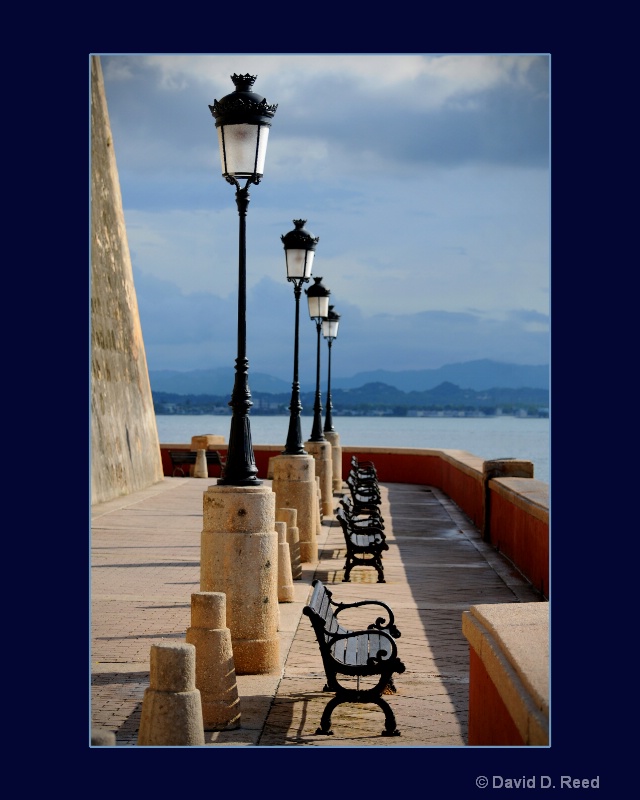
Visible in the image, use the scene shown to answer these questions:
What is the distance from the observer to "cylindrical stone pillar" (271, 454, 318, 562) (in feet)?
50.0

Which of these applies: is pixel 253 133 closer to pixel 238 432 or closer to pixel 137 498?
pixel 238 432

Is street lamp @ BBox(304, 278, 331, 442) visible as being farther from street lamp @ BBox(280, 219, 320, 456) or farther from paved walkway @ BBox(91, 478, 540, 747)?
street lamp @ BBox(280, 219, 320, 456)

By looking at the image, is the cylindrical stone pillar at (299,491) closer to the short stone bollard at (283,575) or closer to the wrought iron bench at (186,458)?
the short stone bollard at (283,575)

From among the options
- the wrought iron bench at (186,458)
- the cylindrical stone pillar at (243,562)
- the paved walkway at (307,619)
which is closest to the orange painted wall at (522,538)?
the paved walkway at (307,619)

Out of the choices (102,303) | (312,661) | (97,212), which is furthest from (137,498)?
(312,661)

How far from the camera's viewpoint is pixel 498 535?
17.2 m

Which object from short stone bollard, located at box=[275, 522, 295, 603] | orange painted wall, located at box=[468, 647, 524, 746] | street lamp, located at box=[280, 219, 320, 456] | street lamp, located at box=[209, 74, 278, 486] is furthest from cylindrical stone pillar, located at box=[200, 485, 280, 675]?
street lamp, located at box=[280, 219, 320, 456]

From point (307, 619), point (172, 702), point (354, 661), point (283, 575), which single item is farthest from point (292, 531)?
point (172, 702)

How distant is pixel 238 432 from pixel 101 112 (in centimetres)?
1857

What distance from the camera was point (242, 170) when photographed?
29.5 feet

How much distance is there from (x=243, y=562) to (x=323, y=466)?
13787 millimetres

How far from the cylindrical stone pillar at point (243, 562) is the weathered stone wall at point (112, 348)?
14413mm

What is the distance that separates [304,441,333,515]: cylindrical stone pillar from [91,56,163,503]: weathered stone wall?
13.9 ft

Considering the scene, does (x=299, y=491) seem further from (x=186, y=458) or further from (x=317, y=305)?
(x=186, y=458)
